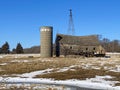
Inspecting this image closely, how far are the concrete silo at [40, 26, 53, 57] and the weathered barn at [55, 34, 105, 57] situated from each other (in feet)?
20.6

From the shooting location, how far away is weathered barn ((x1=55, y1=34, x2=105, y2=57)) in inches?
3339

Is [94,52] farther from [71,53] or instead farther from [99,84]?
[99,84]

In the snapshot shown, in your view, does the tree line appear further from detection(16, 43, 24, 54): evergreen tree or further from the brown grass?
the brown grass

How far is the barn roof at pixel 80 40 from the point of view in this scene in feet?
285

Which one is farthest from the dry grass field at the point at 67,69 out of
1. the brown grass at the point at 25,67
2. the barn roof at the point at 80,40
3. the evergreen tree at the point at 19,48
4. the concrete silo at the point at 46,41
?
the evergreen tree at the point at 19,48

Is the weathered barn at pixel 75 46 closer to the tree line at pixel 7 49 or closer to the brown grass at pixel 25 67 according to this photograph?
Answer: the brown grass at pixel 25 67

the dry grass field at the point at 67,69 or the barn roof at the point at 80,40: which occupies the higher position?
the barn roof at the point at 80,40

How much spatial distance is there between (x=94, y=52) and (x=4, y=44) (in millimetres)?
62609

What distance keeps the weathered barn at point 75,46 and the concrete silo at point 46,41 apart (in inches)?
247

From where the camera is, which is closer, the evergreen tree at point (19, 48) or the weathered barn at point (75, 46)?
the weathered barn at point (75, 46)

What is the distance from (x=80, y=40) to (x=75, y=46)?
13.9 feet

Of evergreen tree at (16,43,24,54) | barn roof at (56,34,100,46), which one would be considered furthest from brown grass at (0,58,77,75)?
evergreen tree at (16,43,24,54)

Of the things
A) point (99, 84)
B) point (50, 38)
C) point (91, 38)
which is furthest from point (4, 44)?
point (99, 84)

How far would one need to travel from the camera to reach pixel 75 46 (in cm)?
8700
